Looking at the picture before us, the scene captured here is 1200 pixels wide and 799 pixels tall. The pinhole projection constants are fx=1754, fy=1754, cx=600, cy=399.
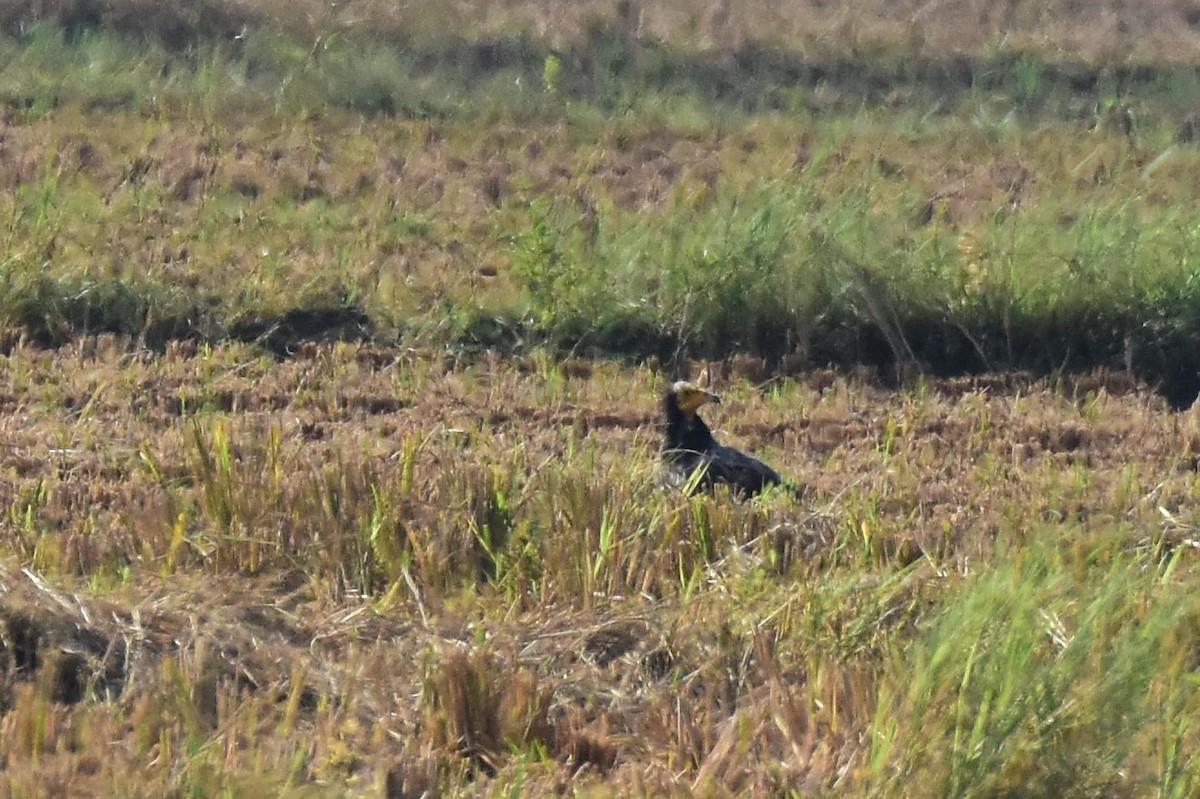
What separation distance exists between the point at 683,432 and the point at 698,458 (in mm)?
319

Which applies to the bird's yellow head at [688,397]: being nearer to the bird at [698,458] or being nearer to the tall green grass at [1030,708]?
the bird at [698,458]

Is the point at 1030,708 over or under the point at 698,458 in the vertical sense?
over

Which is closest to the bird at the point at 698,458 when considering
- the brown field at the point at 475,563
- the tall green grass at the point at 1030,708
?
the brown field at the point at 475,563

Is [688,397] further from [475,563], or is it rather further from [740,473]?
[475,563]

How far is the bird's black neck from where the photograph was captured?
712cm

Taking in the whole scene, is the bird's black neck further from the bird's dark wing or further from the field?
the field

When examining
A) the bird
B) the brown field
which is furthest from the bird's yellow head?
the brown field

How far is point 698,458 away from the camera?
691 cm

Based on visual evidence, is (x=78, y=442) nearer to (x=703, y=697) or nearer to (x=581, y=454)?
(x=581, y=454)

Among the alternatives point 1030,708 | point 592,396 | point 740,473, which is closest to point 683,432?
point 740,473

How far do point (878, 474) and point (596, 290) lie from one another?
2745mm

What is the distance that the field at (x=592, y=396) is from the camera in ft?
13.9

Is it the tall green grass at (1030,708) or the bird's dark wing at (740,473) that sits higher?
the tall green grass at (1030,708)

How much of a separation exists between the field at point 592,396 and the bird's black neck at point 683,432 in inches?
12.6
